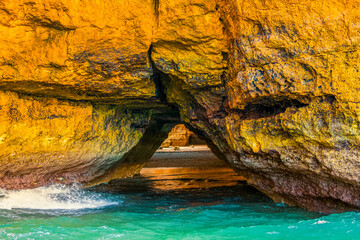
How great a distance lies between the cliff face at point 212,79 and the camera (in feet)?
12.9

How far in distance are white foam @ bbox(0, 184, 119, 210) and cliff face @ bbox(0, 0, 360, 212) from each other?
27 centimetres

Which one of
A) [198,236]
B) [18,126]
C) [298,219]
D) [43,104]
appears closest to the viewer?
[198,236]

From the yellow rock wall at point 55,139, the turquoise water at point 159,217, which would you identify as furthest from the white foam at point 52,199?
the yellow rock wall at point 55,139

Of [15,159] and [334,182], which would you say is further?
[15,159]

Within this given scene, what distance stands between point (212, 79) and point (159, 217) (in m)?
2.42

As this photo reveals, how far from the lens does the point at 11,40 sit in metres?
4.54

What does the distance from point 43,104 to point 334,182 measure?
17.0 ft

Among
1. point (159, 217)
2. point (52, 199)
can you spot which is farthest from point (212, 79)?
point (52, 199)

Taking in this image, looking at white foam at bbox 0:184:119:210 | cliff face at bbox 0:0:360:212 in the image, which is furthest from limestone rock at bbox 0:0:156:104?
white foam at bbox 0:184:119:210

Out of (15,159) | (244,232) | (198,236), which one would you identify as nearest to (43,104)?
(15,159)

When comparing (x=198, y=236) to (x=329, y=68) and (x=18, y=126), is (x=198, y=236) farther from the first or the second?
(x=18, y=126)

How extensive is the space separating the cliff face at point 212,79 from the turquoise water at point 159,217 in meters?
0.48

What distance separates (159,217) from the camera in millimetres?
4820

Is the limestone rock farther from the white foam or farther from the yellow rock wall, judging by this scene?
the white foam
